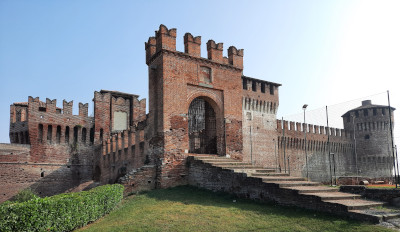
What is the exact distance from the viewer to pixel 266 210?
9242mm

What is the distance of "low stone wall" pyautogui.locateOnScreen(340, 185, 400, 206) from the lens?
380 inches

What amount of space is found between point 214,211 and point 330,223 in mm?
3121

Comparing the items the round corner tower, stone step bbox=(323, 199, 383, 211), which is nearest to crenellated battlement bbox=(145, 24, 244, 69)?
stone step bbox=(323, 199, 383, 211)

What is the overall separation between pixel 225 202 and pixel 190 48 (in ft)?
25.3

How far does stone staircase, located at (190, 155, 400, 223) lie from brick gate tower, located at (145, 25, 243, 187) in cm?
246

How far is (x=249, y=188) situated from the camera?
35.8ft

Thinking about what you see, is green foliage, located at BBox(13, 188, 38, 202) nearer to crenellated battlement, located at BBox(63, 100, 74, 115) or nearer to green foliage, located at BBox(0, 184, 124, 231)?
crenellated battlement, located at BBox(63, 100, 74, 115)

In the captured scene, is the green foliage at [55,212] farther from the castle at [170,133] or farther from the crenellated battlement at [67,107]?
the crenellated battlement at [67,107]

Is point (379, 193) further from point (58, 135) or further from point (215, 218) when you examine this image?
point (58, 135)

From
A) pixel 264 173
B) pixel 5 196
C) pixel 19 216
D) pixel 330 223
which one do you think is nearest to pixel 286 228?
pixel 330 223

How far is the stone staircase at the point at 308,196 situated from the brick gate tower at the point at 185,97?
2459 millimetres

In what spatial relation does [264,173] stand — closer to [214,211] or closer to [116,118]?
[214,211]

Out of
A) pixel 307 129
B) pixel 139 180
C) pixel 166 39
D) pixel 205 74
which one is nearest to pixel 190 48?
pixel 166 39

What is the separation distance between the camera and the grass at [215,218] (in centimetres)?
782
